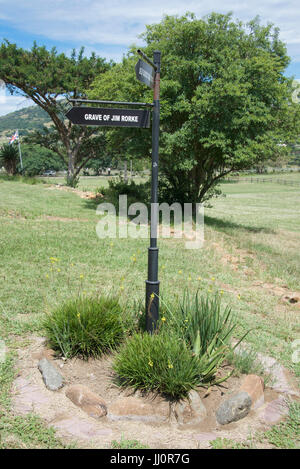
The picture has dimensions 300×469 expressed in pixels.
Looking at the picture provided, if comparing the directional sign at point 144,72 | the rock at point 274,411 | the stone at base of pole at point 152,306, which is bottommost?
the rock at point 274,411

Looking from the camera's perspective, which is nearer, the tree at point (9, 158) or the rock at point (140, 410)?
the rock at point (140, 410)

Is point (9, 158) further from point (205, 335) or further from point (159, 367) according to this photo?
point (159, 367)

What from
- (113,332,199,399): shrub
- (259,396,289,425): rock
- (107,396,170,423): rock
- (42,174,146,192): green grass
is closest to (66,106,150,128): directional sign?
(113,332,199,399): shrub

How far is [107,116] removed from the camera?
4.26m

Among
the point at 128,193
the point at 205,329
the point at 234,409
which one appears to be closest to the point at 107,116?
the point at 205,329

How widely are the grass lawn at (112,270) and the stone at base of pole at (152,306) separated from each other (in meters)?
0.40

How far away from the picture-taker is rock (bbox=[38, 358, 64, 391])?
4031 mm

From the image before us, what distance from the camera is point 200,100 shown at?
47.9ft

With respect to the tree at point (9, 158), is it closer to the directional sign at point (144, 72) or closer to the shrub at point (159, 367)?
the directional sign at point (144, 72)

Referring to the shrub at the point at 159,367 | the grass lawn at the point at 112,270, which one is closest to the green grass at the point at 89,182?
the grass lawn at the point at 112,270

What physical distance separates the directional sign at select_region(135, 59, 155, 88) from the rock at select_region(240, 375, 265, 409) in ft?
10.8

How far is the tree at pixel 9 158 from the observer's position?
2491 centimetres

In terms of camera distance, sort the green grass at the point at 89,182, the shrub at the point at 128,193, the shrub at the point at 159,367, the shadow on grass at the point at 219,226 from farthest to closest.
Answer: the green grass at the point at 89,182 < the shrub at the point at 128,193 < the shadow on grass at the point at 219,226 < the shrub at the point at 159,367

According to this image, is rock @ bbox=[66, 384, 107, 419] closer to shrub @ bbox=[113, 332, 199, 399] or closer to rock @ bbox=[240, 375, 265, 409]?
shrub @ bbox=[113, 332, 199, 399]
